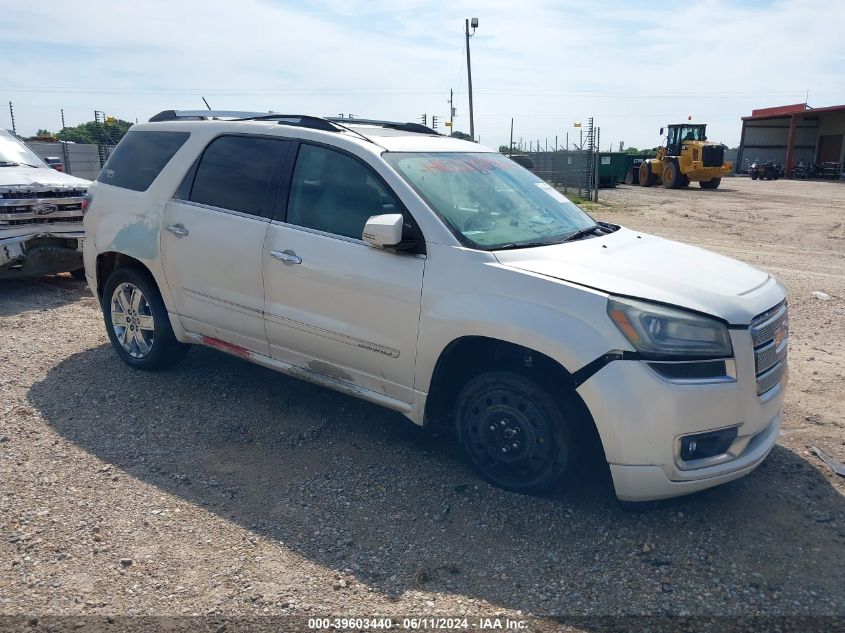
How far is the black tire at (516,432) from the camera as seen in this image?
356cm

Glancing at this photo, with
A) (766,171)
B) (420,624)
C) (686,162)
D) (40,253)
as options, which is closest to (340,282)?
(420,624)

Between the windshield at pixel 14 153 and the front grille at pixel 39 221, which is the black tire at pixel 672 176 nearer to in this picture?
the windshield at pixel 14 153

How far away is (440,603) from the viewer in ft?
9.86

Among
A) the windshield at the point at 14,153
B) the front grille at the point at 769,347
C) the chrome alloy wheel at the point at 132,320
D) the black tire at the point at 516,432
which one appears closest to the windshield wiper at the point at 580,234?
the black tire at the point at 516,432

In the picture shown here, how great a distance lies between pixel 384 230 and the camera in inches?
148

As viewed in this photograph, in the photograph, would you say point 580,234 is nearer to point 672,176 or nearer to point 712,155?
point 712,155

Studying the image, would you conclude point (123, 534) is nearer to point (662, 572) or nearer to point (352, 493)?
point (352, 493)

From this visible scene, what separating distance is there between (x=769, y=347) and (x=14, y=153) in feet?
30.0

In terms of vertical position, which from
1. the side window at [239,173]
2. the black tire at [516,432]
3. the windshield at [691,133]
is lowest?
the black tire at [516,432]

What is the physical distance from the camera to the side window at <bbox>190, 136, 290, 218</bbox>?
180 inches

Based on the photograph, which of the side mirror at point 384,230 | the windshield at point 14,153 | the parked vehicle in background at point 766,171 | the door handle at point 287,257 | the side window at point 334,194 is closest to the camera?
the side mirror at point 384,230

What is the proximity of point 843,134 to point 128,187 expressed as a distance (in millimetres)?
49878

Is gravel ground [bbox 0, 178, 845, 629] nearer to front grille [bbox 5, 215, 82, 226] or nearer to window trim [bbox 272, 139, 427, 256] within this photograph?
window trim [bbox 272, 139, 427, 256]

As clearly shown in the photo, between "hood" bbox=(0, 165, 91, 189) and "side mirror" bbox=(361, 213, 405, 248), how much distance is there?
19.3 feet
